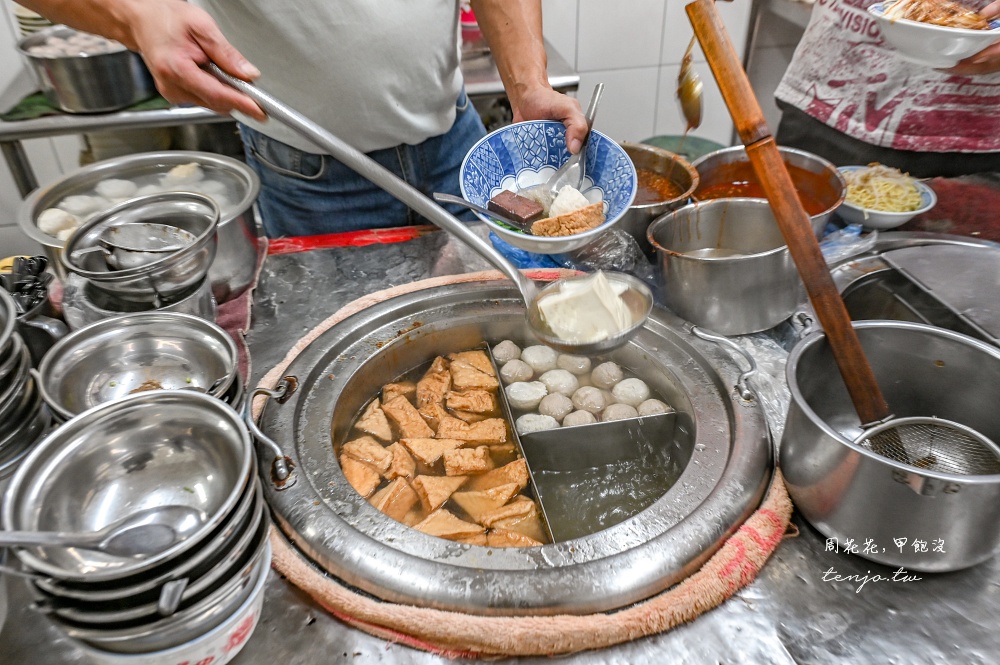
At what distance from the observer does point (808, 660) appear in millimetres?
1155

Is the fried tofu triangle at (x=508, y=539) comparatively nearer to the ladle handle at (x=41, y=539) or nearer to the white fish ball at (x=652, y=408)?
the white fish ball at (x=652, y=408)

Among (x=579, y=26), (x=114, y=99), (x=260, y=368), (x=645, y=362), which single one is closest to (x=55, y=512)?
(x=260, y=368)

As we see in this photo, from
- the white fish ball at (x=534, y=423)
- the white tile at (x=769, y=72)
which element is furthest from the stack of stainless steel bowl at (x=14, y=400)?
the white tile at (x=769, y=72)

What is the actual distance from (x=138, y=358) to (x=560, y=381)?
3.93 ft

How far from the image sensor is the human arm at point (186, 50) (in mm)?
1464

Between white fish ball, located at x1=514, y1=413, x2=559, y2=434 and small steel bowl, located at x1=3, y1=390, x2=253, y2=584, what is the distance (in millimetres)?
870

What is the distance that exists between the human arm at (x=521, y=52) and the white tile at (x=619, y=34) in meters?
2.38

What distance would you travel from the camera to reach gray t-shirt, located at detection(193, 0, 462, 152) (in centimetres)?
197

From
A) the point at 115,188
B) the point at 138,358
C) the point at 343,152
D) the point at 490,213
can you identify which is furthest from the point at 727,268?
the point at 115,188

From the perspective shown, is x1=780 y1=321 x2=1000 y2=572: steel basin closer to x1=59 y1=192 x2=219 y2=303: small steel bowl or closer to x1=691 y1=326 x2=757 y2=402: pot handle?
x1=691 y1=326 x2=757 y2=402: pot handle

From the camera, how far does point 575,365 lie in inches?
83.2

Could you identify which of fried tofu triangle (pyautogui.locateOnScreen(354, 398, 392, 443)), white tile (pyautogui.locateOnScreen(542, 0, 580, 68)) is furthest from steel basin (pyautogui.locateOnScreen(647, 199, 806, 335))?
white tile (pyautogui.locateOnScreen(542, 0, 580, 68))

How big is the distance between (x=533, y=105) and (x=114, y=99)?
254 centimetres

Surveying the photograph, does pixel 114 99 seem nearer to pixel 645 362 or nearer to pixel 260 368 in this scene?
pixel 260 368
